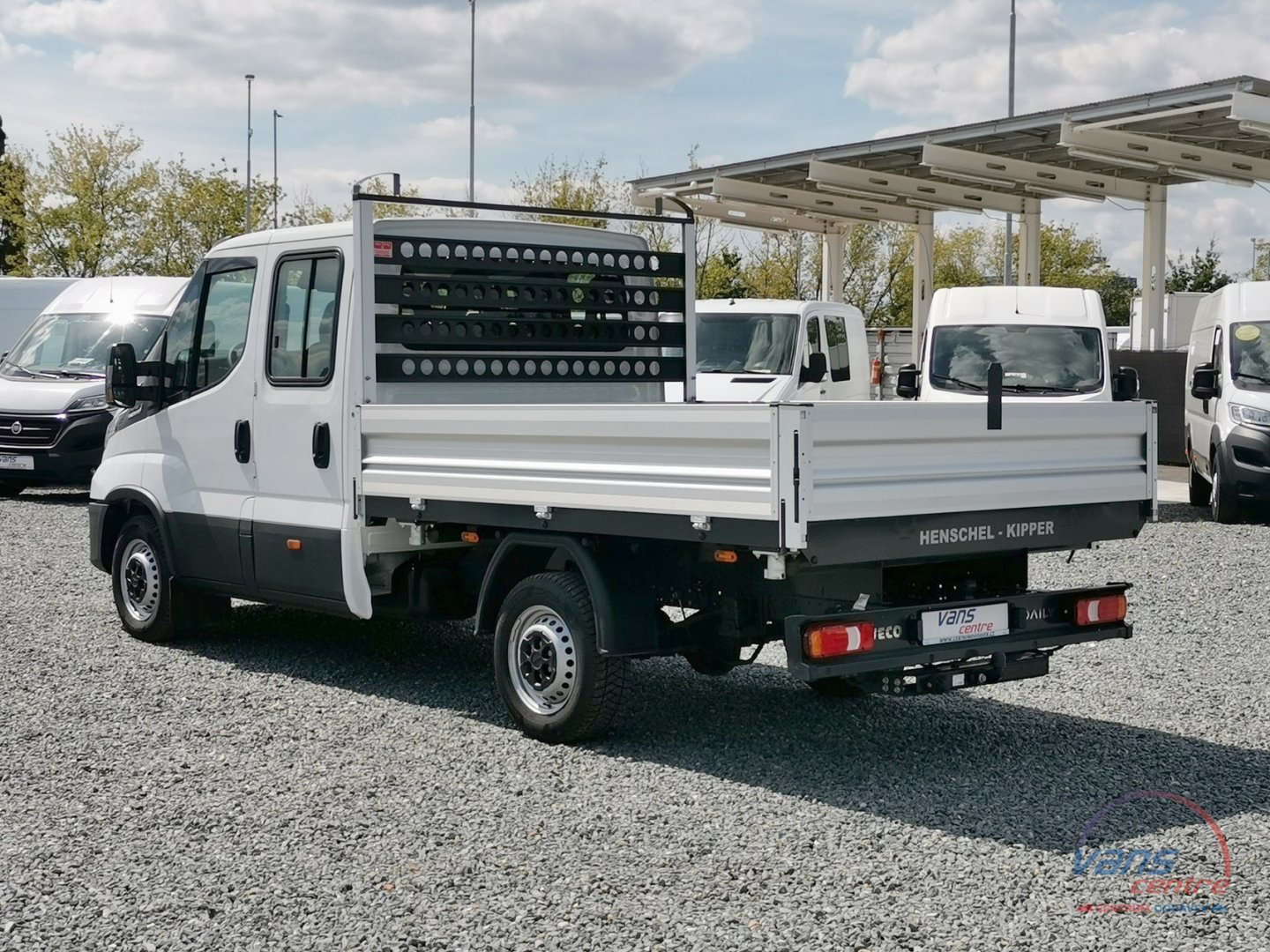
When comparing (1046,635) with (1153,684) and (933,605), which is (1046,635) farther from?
(1153,684)

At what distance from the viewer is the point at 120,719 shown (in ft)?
25.3

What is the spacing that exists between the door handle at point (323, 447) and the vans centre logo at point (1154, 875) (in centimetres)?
408

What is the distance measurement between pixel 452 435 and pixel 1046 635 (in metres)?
2.74

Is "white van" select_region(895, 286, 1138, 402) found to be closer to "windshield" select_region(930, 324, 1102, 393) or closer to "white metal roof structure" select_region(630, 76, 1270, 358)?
"windshield" select_region(930, 324, 1102, 393)

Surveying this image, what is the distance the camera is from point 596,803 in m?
6.20

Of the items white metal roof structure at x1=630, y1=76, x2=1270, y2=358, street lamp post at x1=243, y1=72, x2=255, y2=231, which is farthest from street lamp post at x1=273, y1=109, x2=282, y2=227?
white metal roof structure at x1=630, y1=76, x2=1270, y2=358

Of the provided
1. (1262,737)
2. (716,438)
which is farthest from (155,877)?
(1262,737)

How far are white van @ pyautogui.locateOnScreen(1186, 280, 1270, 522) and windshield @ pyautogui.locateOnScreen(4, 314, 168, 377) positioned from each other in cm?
1225

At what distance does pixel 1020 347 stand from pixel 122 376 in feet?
34.7

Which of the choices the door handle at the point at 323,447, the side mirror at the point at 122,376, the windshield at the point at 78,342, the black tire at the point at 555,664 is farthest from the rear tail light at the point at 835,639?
the windshield at the point at 78,342

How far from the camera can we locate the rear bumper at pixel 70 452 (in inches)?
748

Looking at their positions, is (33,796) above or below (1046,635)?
below

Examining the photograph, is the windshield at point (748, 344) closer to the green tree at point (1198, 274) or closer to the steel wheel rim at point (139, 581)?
the steel wheel rim at point (139, 581)

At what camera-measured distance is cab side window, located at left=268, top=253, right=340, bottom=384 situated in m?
8.16
